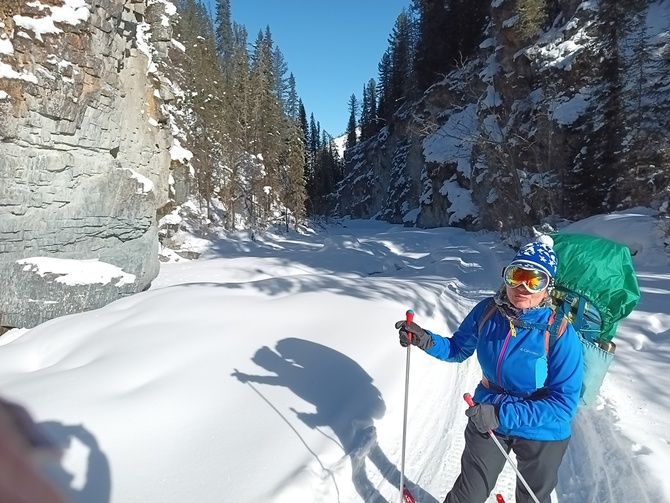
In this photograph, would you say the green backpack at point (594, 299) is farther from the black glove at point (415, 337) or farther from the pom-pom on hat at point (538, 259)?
the black glove at point (415, 337)

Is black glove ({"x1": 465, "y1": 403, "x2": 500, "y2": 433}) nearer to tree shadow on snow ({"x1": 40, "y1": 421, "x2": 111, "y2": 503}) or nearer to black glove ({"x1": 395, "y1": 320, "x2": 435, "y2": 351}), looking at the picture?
black glove ({"x1": 395, "y1": 320, "x2": 435, "y2": 351})

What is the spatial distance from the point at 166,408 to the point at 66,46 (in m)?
8.43

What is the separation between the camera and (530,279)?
7.47ft

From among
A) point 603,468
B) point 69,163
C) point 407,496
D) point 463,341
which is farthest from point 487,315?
point 69,163

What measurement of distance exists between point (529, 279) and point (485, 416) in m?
0.80

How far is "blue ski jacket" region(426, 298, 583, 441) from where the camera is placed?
212cm

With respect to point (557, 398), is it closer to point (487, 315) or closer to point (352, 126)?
point (487, 315)

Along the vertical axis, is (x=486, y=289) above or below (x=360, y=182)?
below

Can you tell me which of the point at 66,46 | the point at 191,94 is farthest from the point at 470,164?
the point at 66,46

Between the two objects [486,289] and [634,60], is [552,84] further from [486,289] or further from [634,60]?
[486,289]

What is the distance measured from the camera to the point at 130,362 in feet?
14.4

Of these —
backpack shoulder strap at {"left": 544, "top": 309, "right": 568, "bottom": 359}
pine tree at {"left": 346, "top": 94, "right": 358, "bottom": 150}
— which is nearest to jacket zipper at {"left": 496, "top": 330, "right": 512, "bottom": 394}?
backpack shoulder strap at {"left": 544, "top": 309, "right": 568, "bottom": 359}

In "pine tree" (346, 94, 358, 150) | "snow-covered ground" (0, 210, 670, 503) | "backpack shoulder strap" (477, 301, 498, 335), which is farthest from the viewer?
"pine tree" (346, 94, 358, 150)

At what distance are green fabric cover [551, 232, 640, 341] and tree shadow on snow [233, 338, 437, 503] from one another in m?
1.96
